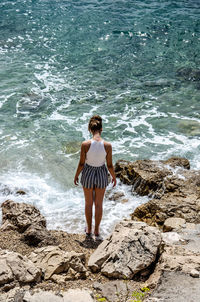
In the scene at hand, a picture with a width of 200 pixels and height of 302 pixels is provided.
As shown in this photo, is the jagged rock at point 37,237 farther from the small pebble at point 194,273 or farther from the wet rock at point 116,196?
the small pebble at point 194,273

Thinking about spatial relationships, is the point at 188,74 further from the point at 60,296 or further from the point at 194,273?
the point at 60,296

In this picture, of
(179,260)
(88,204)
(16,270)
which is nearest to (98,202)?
(88,204)

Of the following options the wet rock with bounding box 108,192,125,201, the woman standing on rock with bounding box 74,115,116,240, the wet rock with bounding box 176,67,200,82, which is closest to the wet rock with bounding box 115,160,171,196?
the wet rock with bounding box 108,192,125,201

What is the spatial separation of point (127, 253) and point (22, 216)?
8.21 ft

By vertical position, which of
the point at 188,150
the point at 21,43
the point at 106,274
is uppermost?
the point at 21,43

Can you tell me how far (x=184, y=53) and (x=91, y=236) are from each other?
14.8 meters

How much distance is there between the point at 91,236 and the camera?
6340 mm

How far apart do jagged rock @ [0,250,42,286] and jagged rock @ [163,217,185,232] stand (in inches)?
102

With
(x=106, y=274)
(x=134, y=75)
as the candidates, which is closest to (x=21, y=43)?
(x=134, y=75)

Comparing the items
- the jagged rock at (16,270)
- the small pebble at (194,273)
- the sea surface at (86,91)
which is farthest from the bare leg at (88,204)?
the small pebble at (194,273)

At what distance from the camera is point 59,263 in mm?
4438

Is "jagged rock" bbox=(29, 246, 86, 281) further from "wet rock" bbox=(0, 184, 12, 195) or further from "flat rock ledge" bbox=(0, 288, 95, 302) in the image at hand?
"wet rock" bbox=(0, 184, 12, 195)

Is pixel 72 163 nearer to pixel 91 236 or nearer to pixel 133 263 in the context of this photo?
pixel 91 236

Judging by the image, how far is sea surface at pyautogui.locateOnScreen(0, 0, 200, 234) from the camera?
345 inches
